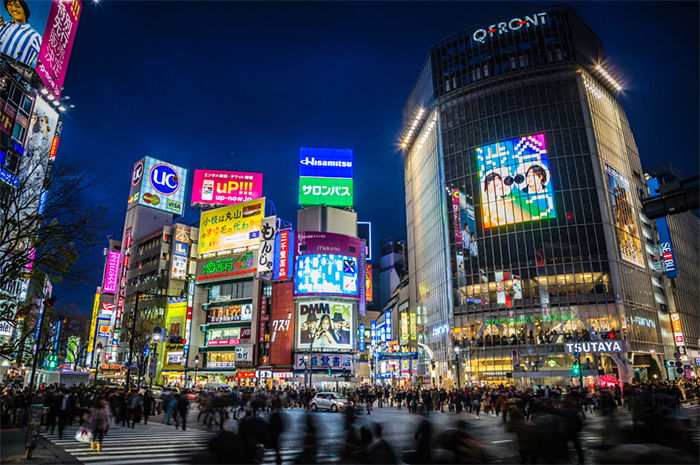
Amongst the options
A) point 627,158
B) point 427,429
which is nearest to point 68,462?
point 427,429

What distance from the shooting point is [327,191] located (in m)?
81.9

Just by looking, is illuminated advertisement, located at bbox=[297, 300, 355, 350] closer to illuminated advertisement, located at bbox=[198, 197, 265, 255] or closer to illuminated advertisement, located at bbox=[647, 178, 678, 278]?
illuminated advertisement, located at bbox=[198, 197, 265, 255]

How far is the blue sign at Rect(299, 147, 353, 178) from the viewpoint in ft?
Answer: 263

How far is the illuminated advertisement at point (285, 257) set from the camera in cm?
7394

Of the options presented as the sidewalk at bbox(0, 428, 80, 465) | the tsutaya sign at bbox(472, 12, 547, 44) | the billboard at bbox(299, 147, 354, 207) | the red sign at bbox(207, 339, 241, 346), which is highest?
the tsutaya sign at bbox(472, 12, 547, 44)

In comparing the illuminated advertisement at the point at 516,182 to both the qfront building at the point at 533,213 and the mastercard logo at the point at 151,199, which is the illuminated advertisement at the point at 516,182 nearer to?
the qfront building at the point at 533,213

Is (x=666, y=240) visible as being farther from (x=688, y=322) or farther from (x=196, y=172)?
(x=196, y=172)

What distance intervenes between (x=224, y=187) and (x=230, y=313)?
2489cm

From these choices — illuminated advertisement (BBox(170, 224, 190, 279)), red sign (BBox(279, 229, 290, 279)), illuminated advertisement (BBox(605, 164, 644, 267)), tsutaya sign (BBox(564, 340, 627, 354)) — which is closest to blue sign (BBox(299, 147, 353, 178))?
red sign (BBox(279, 229, 290, 279))

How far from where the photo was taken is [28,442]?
45.9ft

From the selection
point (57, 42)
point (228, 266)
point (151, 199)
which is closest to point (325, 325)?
point (228, 266)

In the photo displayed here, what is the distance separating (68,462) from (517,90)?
69.0 metres

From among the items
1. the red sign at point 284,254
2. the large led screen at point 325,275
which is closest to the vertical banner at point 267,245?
the red sign at point 284,254

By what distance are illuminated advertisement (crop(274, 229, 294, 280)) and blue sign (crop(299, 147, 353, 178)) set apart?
39.7 ft
